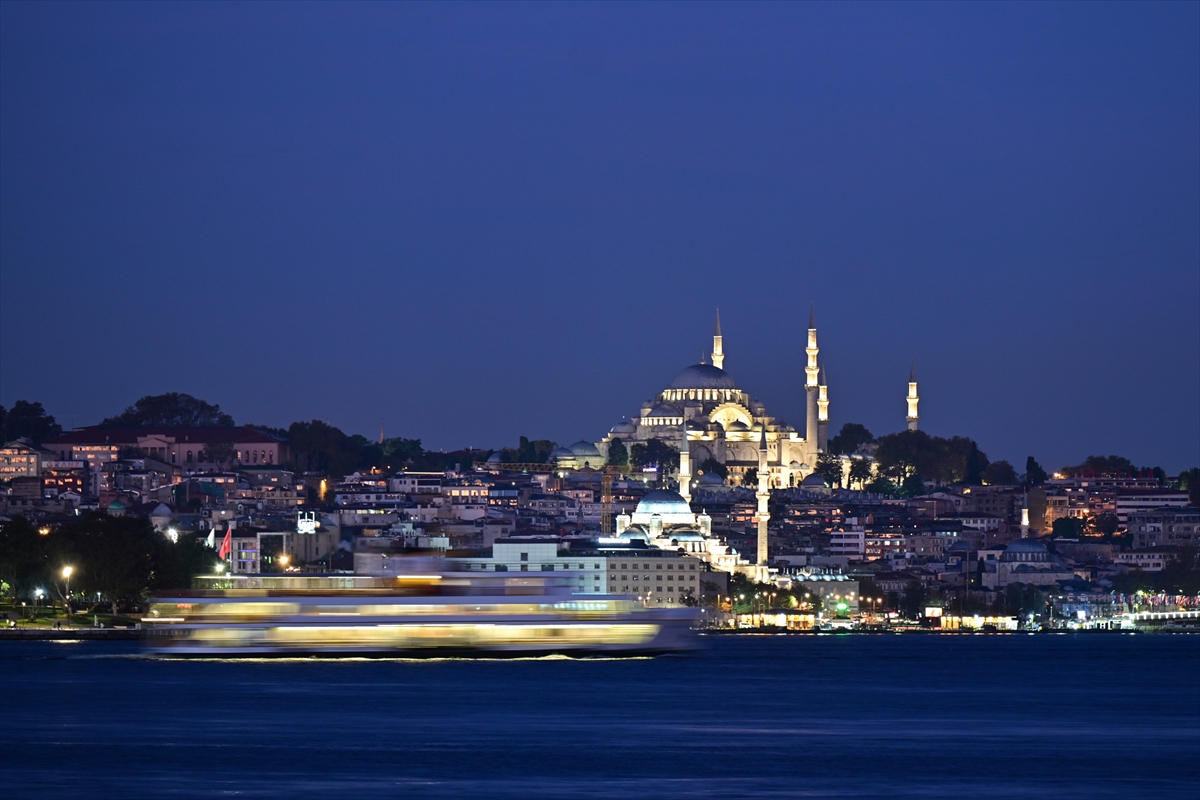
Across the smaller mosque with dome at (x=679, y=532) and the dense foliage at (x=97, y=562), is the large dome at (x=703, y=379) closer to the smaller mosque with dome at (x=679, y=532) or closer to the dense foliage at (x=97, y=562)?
the smaller mosque with dome at (x=679, y=532)

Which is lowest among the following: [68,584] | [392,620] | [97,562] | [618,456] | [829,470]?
[392,620]

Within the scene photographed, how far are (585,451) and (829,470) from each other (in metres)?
13.2

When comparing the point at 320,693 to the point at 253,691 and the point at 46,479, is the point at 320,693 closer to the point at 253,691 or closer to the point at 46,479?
the point at 253,691

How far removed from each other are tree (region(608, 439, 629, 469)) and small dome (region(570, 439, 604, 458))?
2.22 meters

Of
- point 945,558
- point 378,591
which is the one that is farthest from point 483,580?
point 945,558

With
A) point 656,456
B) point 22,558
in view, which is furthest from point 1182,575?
point 22,558

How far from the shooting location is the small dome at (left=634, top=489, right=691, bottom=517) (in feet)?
335

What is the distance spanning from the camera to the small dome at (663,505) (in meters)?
102

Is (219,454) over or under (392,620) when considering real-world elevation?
over

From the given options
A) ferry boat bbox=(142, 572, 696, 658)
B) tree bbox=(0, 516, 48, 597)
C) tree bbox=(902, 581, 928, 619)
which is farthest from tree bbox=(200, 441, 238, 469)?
ferry boat bbox=(142, 572, 696, 658)

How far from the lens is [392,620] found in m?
50.9

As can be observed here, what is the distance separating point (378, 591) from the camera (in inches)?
2034

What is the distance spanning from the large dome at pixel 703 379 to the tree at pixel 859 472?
7.21 m

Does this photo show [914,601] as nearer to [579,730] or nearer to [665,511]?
[665,511]
